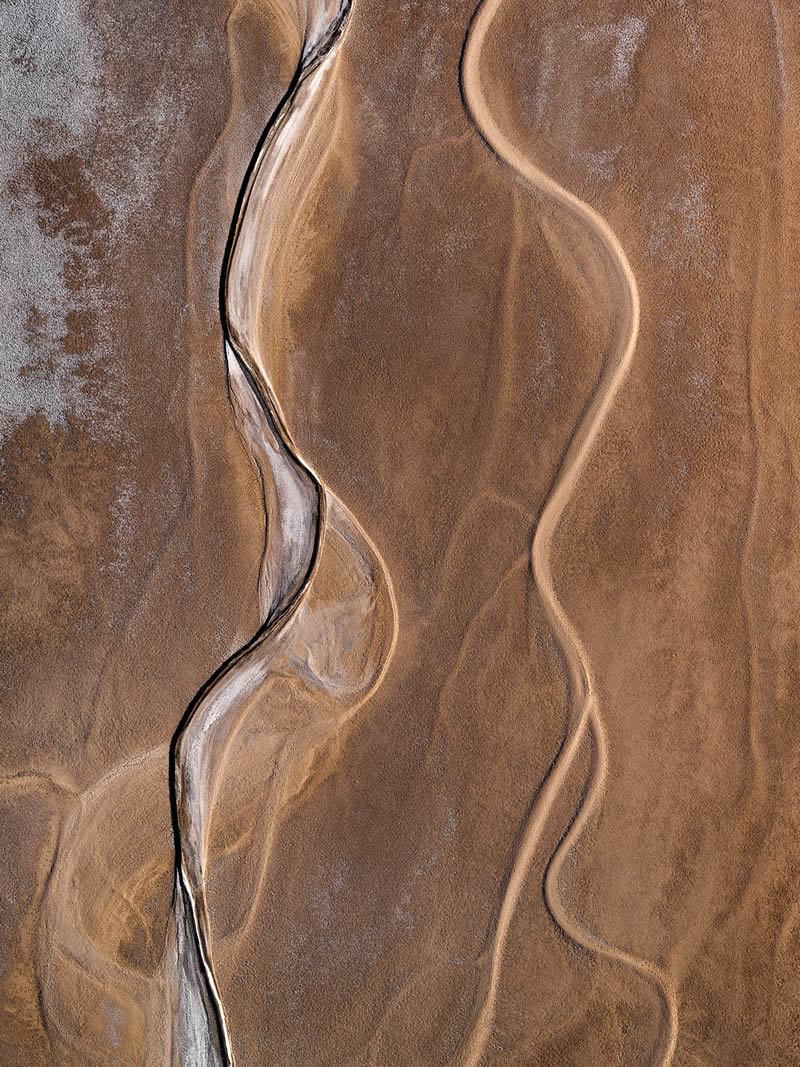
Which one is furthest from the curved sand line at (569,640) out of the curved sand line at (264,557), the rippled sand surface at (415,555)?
the curved sand line at (264,557)

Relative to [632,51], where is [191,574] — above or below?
below

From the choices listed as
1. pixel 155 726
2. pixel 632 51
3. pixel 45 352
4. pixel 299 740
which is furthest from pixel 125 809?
pixel 632 51

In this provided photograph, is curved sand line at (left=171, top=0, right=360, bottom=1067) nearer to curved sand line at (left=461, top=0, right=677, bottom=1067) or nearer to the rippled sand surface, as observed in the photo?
the rippled sand surface

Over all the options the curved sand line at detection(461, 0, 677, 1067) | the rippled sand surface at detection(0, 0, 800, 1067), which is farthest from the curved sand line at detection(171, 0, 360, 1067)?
the curved sand line at detection(461, 0, 677, 1067)

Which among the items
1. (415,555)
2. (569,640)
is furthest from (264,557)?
(569,640)

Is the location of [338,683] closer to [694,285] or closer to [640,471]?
[640,471]
